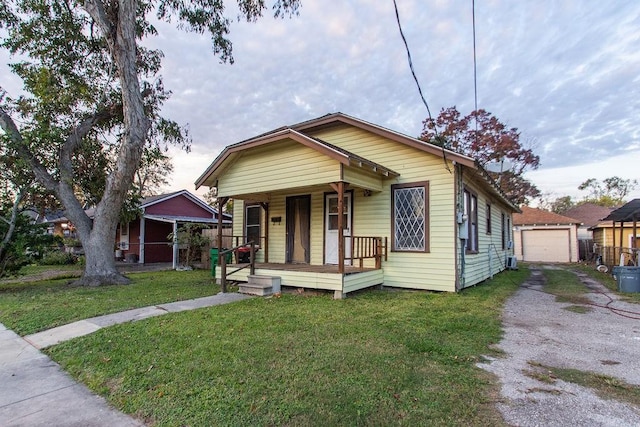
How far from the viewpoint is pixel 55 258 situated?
702 inches

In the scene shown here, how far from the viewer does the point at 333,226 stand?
9289mm

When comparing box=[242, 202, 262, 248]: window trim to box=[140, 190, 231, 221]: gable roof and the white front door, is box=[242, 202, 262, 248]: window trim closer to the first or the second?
the white front door

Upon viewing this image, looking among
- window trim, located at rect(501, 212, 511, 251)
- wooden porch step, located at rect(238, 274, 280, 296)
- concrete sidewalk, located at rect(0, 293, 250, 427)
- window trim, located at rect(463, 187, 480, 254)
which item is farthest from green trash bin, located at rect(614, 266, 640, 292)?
concrete sidewalk, located at rect(0, 293, 250, 427)

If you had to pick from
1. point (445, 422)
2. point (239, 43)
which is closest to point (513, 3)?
point (445, 422)

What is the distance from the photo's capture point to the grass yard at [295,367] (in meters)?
2.55

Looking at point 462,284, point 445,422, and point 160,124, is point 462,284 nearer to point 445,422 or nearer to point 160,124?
point 445,422

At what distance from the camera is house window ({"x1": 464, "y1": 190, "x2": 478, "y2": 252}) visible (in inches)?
348

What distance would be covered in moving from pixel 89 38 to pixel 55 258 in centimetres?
1234

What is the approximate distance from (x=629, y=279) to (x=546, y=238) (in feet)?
51.3

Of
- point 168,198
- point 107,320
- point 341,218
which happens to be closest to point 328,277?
point 341,218

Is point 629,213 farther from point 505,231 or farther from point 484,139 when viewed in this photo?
point 484,139

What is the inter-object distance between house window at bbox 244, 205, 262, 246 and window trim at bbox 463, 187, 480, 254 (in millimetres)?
6039

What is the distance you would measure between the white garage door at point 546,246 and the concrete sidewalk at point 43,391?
80.3 ft

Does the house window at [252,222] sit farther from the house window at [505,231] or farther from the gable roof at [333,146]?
the house window at [505,231]
